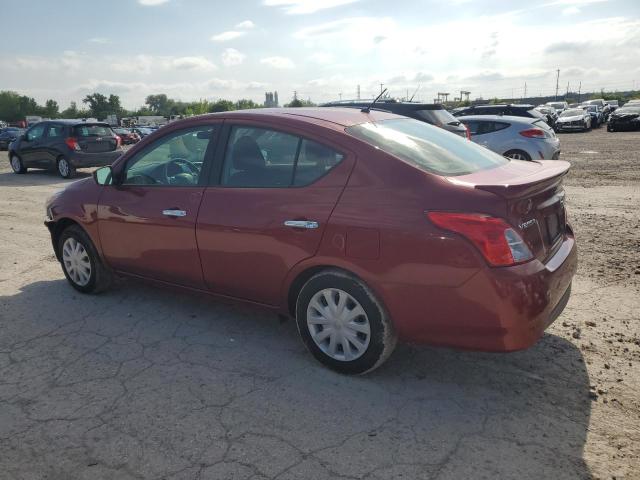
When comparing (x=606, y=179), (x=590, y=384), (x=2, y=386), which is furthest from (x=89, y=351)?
(x=606, y=179)

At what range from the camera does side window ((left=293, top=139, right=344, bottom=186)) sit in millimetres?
3277

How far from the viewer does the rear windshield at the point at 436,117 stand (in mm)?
9643

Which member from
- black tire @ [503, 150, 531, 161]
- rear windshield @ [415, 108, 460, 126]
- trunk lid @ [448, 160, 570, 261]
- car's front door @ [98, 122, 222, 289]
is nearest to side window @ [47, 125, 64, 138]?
rear windshield @ [415, 108, 460, 126]

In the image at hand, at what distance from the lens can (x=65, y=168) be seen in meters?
14.2

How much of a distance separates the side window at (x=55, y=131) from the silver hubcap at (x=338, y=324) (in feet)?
44.5

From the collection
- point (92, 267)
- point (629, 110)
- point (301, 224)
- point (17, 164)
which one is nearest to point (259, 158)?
point (301, 224)

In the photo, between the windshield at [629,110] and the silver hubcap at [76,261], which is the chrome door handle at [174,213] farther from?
the windshield at [629,110]

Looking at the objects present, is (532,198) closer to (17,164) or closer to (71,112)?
(17,164)

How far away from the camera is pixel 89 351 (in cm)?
379

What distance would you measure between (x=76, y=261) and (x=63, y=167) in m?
10.8

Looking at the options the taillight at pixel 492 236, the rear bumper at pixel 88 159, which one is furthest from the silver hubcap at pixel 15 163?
the taillight at pixel 492 236

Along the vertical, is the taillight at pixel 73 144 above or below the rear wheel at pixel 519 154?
above

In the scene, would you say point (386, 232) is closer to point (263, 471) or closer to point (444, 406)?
point (444, 406)

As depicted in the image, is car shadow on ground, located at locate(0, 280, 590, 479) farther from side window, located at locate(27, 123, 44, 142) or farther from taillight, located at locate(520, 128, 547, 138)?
side window, located at locate(27, 123, 44, 142)
